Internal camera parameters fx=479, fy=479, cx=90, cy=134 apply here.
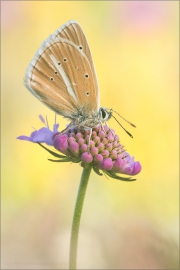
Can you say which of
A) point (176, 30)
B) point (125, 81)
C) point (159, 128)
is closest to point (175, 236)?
point (159, 128)

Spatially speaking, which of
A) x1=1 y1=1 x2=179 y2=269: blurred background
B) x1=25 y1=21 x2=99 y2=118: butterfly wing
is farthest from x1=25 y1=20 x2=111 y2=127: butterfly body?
x1=1 y1=1 x2=179 y2=269: blurred background

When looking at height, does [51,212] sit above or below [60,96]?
below

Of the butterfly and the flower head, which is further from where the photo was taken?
the butterfly

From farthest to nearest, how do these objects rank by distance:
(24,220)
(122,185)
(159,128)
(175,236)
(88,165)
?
(159,128)
(122,185)
(24,220)
(175,236)
(88,165)

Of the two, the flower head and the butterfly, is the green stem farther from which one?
the butterfly

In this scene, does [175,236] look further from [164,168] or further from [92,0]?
[92,0]

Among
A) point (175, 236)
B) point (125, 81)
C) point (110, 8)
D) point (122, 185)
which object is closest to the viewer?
point (175, 236)
